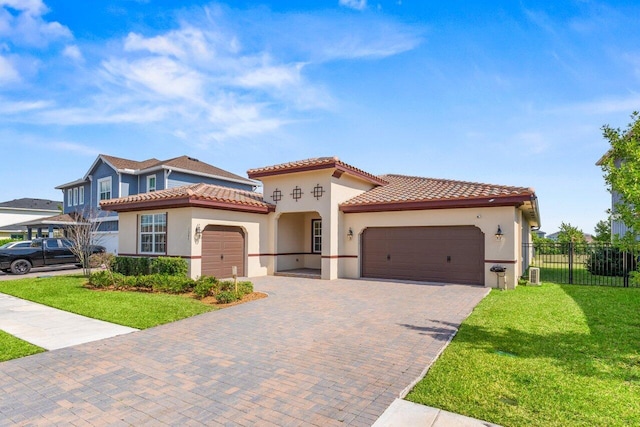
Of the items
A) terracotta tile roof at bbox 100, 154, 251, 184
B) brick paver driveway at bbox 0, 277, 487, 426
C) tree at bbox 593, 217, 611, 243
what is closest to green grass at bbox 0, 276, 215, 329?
brick paver driveway at bbox 0, 277, 487, 426

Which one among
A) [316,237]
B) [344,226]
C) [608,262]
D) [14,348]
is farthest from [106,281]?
[608,262]

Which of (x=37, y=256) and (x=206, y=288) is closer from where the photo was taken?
(x=206, y=288)

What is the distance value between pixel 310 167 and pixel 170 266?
6.66 m

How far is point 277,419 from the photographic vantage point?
12.4 feet

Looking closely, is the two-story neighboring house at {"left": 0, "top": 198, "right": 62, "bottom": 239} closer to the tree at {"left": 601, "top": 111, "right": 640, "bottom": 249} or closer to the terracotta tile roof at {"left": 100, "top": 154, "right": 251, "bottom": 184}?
the terracotta tile roof at {"left": 100, "top": 154, "right": 251, "bottom": 184}

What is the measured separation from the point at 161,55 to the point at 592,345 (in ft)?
42.0

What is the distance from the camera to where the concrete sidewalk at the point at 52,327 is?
267 inches

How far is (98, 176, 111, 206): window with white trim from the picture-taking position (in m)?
26.3

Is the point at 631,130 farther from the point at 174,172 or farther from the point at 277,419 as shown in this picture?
the point at 174,172

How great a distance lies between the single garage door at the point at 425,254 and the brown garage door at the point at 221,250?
17.8ft

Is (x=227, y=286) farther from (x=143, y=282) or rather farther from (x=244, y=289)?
(x=143, y=282)

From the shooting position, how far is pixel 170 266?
41.6 ft

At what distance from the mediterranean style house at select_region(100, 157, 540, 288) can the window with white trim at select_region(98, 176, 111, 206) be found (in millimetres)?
12223

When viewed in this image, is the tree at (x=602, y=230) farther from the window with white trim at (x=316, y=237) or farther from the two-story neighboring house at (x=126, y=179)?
the two-story neighboring house at (x=126, y=179)
